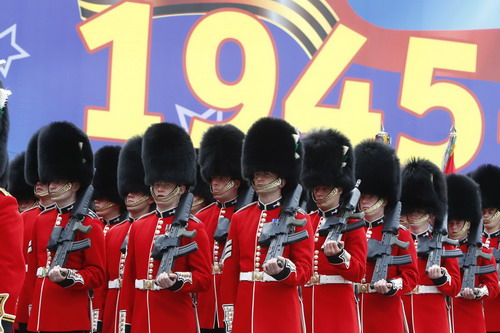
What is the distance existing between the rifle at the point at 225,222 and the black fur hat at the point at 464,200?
2097mm

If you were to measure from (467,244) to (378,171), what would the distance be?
1756mm

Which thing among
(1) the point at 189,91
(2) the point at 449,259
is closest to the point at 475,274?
(2) the point at 449,259

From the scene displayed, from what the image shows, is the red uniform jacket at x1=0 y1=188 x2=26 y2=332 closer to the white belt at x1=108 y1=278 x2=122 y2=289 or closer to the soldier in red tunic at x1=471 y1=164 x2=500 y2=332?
the white belt at x1=108 y1=278 x2=122 y2=289

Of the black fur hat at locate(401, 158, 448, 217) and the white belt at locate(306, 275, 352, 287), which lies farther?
the black fur hat at locate(401, 158, 448, 217)

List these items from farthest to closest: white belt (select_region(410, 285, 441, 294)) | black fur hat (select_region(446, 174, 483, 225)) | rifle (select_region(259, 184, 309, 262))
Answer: black fur hat (select_region(446, 174, 483, 225))
white belt (select_region(410, 285, 441, 294))
rifle (select_region(259, 184, 309, 262))

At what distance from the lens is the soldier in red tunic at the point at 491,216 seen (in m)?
8.17

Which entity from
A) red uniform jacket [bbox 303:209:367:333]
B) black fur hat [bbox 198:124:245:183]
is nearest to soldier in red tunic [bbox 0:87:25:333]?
Answer: red uniform jacket [bbox 303:209:367:333]

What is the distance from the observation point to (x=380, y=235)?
6.13 meters

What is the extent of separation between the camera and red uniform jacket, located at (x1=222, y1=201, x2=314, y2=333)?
196 inches

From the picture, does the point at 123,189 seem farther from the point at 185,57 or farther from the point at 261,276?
the point at 185,57

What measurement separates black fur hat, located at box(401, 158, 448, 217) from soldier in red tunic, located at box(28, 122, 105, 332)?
2379 millimetres

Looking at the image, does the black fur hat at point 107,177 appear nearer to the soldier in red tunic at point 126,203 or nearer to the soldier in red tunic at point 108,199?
the soldier in red tunic at point 108,199

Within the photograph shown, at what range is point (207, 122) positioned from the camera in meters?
9.88

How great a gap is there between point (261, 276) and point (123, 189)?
183cm
